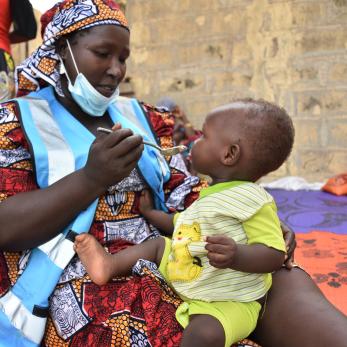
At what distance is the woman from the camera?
1.26 meters

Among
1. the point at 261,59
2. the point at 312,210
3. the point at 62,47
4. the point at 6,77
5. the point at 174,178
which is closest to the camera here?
the point at 62,47

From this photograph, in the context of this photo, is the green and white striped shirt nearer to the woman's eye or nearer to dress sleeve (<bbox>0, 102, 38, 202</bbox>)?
dress sleeve (<bbox>0, 102, 38, 202</bbox>)

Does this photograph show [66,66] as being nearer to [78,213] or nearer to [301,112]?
[78,213]

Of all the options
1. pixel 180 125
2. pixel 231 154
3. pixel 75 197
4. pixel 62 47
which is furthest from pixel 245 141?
pixel 180 125

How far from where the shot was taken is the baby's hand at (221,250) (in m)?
1.12

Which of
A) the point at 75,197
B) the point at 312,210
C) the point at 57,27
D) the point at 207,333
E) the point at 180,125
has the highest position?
the point at 57,27

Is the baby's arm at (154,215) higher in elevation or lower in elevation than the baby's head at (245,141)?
lower

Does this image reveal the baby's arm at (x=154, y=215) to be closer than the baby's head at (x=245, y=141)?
No

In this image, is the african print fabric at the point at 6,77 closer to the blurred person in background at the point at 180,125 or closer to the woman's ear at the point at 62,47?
the woman's ear at the point at 62,47

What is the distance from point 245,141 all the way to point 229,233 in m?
0.26

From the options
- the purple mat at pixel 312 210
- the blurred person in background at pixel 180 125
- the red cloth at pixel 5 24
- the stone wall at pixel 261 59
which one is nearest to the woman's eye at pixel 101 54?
the red cloth at pixel 5 24

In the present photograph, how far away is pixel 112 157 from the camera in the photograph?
1.25 m

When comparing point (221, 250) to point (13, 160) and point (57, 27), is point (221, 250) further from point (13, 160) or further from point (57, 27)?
point (57, 27)

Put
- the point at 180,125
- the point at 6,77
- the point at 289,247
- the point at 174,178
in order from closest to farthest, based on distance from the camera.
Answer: the point at 289,247
the point at 174,178
the point at 6,77
the point at 180,125
